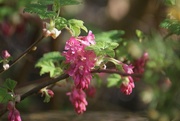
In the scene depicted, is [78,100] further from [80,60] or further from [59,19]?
[59,19]

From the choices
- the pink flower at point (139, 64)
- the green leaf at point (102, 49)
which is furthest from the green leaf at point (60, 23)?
the pink flower at point (139, 64)

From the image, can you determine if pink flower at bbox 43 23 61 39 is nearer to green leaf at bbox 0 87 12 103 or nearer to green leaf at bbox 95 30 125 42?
green leaf at bbox 0 87 12 103

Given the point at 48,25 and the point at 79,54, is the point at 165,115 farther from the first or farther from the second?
the point at 48,25

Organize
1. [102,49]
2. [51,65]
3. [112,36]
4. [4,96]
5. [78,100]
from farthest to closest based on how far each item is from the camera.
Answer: [112,36] → [51,65] → [78,100] → [4,96] → [102,49]

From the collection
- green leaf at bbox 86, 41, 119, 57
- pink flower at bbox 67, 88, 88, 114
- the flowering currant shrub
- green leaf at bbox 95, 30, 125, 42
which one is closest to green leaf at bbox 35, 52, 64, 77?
the flowering currant shrub

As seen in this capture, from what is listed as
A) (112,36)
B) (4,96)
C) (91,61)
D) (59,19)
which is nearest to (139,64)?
(112,36)

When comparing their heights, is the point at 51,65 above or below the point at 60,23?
below

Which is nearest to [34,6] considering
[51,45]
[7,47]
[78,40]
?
[78,40]

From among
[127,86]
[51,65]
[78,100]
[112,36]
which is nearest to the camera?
[127,86]
